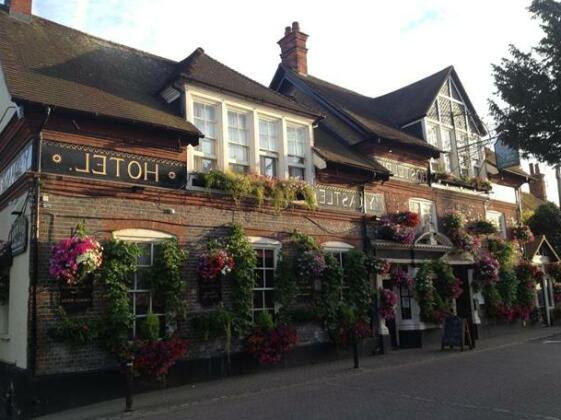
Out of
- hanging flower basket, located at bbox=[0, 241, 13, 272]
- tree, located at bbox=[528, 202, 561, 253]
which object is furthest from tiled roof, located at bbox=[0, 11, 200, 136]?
tree, located at bbox=[528, 202, 561, 253]

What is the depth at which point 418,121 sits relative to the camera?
20109 mm

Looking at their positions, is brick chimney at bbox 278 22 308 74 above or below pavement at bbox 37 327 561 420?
above

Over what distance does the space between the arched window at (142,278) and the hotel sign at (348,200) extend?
520 cm

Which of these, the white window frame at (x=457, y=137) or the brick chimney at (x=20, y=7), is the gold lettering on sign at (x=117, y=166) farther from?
the white window frame at (x=457, y=137)

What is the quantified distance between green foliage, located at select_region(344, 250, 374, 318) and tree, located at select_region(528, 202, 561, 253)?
1612 centimetres

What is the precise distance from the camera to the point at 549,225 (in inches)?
1059

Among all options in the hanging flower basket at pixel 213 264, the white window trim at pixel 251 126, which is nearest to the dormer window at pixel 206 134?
the white window trim at pixel 251 126

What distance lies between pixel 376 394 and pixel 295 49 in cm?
1616

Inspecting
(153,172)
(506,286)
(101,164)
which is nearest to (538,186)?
(506,286)

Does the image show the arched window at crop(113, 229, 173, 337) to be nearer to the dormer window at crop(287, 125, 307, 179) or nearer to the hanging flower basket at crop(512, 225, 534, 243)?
the dormer window at crop(287, 125, 307, 179)

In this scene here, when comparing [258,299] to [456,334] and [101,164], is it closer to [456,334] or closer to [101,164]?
[101,164]

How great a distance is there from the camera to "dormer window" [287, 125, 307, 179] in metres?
14.7

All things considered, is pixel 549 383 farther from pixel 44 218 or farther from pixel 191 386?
pixel 44 218

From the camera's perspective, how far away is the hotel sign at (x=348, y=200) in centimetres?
1487
